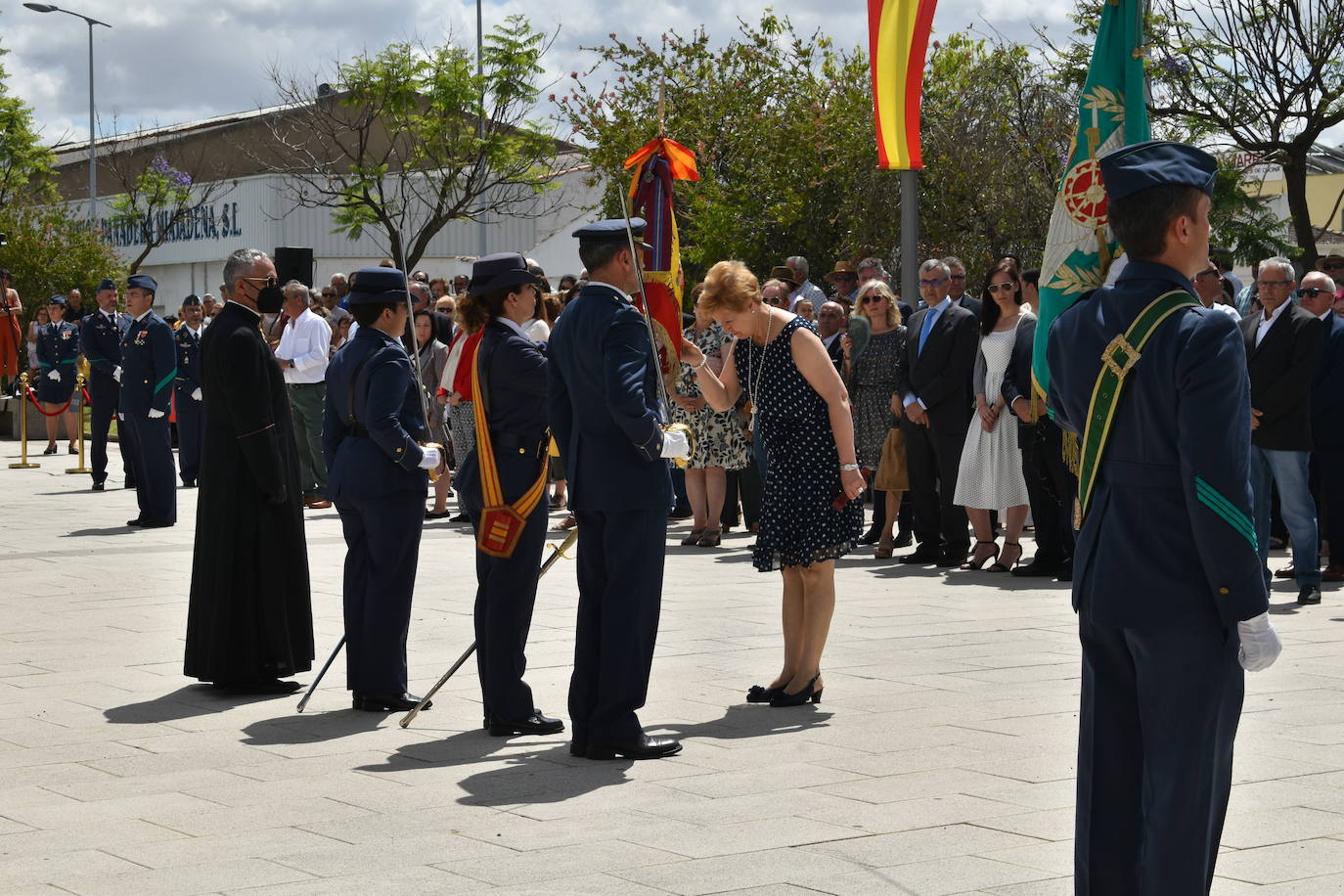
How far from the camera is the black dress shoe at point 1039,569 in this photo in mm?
11969

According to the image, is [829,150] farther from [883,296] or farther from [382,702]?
[382,702]

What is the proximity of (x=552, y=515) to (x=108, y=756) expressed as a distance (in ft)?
31.8

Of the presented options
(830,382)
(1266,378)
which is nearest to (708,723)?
(830,382)

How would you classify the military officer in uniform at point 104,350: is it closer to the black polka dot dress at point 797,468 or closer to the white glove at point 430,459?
the white glove at point 430,459

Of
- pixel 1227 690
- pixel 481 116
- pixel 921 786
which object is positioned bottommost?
pixel 921 786

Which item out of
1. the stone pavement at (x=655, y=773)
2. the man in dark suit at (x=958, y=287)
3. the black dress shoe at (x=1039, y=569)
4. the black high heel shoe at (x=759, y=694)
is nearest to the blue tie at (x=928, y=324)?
the man in dark suit at (x=958, y=287)

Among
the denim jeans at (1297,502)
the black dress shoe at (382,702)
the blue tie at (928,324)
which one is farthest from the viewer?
the blue tie at (928,324)

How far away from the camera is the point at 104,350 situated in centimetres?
1834

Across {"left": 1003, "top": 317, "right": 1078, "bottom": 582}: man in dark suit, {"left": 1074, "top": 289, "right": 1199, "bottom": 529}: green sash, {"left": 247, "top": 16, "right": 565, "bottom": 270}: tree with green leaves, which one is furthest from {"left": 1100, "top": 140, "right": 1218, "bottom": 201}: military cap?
{"left": 247, "top": 16, "right": 565, "bottom": 270}: tree with green leaves

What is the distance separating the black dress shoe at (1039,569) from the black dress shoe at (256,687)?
215 inches

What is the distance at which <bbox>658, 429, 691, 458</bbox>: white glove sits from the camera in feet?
22.5

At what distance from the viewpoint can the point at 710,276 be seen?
773 cm

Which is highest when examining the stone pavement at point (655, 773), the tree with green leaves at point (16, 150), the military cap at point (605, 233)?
the tree with green leaves at point (16, 150)

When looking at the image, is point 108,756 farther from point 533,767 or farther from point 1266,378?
point 1266,378
